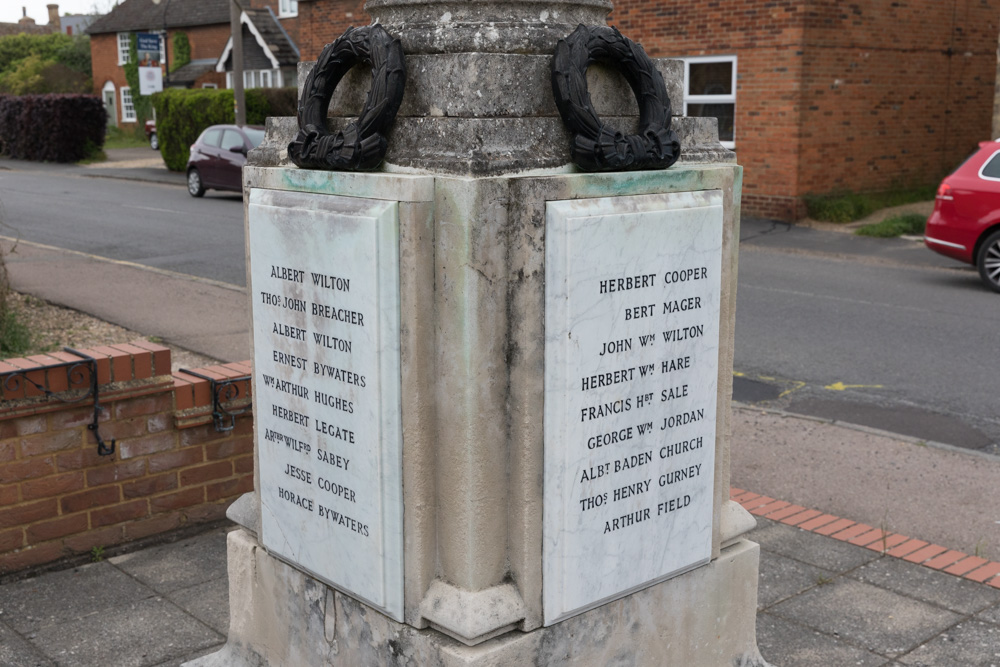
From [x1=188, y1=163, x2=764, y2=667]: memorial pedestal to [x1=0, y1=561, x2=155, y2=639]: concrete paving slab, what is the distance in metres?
1.11

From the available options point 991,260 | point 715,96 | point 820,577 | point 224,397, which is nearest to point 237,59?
point 715,96

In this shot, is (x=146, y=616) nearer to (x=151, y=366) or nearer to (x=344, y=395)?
(x=151, y=366)

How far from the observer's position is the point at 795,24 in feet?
54.5

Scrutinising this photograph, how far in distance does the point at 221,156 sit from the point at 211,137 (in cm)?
89

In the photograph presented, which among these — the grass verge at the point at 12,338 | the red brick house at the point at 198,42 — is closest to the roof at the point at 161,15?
the red brick house at the point at 198,42

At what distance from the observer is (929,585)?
4230 mm

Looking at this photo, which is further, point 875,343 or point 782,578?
point 875,343

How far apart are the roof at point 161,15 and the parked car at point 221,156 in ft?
78.9

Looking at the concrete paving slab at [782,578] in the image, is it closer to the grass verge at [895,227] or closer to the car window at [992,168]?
the car window at [992,168]

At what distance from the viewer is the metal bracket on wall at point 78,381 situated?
407cm

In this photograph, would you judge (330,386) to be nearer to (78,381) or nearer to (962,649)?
(78,381)

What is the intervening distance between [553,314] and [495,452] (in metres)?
0.38

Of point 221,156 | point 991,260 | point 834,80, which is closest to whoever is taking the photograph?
point 991,260

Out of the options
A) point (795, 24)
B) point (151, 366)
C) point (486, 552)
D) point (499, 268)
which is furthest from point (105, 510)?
point (795, 24)
